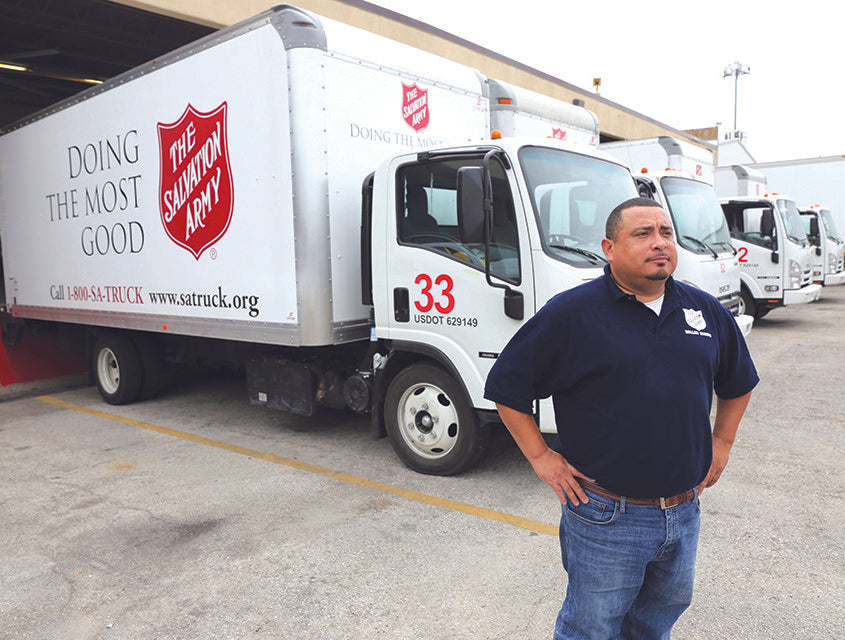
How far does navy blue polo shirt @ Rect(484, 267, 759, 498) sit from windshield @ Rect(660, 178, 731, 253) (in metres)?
5.61

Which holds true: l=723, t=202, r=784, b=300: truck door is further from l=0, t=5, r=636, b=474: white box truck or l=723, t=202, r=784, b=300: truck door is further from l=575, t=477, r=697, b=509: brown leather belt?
l=575, t=477, r=697, b=509: brown leather belt

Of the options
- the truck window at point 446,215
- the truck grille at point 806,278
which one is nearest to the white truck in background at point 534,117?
the truck window at point 446,215

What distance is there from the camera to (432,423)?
499 cm

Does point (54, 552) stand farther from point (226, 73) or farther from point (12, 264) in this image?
point (12, 264)

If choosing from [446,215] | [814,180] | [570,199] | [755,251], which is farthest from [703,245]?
[814,180]

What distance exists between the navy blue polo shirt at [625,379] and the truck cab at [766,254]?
34.6 ft

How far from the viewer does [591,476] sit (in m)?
2.01

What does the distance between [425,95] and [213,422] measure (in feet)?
12.8

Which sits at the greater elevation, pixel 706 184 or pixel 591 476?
pixel 706 184

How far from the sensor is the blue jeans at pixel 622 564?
6.49ft

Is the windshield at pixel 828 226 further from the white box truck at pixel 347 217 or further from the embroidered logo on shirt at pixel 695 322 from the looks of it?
the embroidered logo on shirt at pixel 695 322

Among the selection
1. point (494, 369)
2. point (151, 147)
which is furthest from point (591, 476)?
point (151, 147)

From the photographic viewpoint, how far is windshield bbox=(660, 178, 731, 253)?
732 centimetres

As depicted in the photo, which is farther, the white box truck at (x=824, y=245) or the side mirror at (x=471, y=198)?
the white box truck at (x=824, y=245)
